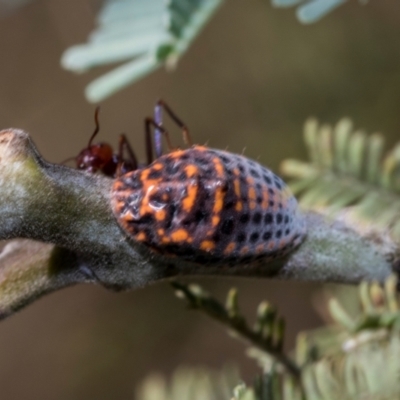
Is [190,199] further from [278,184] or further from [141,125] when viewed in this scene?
[141,125]

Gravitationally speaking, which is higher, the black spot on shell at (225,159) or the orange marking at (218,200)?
the black spot on shell at (225,159)

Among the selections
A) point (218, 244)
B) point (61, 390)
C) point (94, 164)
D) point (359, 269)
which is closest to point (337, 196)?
point (359, 269)

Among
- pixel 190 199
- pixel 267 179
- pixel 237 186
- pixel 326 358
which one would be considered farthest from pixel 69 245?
pixel 326 358

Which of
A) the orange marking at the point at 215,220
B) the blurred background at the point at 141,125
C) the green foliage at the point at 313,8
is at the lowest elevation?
the blurred background at the point at 141,125

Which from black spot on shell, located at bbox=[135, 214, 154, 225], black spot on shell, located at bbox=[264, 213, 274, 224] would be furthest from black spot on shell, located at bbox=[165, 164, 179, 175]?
black spot on shell, located at bbox=[264, 213, 274, 224]

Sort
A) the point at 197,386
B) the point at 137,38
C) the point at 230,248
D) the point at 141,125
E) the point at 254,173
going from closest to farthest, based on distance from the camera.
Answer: the point at 230,248 → the point at 254,173 → the point at 137,38 → the point at 197,386 → the point at 141,125

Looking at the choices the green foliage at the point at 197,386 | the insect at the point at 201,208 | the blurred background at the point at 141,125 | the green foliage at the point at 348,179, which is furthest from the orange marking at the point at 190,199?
the blurred background at the point at 141,125

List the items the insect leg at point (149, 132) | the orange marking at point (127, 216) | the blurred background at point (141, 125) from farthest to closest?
the blurred background at point (141, 125)
the insect leg at point (149, 132)
the orange marking at point (127, 216)

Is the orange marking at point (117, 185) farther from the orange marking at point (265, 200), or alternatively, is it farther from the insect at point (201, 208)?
the orange marking at point (265, 200)
